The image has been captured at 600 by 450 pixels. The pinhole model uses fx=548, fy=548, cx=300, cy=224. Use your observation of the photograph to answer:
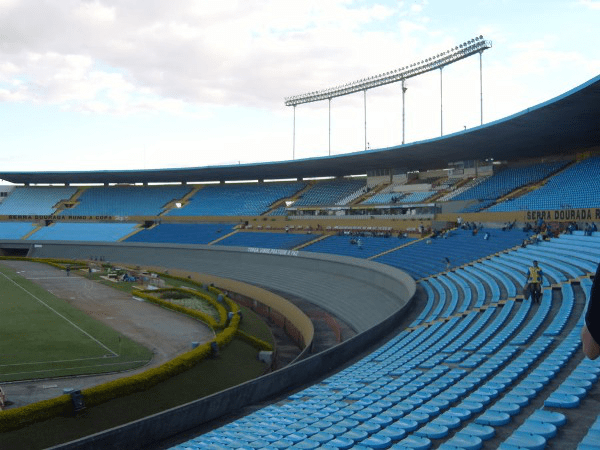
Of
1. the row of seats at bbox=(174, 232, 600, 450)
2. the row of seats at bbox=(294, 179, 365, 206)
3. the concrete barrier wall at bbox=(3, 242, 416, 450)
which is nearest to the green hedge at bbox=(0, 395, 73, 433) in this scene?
the concrete barrier wall at bbox=(3, 242, 416, 450)

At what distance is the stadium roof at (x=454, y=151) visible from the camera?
2748 cm

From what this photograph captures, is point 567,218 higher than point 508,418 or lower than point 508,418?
higher

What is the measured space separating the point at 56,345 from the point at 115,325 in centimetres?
423

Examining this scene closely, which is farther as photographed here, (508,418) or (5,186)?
(5,186)

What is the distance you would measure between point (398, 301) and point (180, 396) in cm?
1260

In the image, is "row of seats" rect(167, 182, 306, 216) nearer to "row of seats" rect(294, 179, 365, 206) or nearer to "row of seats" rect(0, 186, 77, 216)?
"row of seats" rect(294, 179, 365, 206)

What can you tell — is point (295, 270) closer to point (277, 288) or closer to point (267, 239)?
point (277, 288)

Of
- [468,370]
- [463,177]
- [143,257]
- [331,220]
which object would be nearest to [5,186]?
[143,257]

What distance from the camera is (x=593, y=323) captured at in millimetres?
2664

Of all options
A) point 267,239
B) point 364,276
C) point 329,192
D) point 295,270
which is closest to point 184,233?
point 267,239

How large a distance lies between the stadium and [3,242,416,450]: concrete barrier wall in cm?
5

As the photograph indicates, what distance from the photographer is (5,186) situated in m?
70.5

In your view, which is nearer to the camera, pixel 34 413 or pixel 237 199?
pixel 34 413

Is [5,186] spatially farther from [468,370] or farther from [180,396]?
[468,370]
